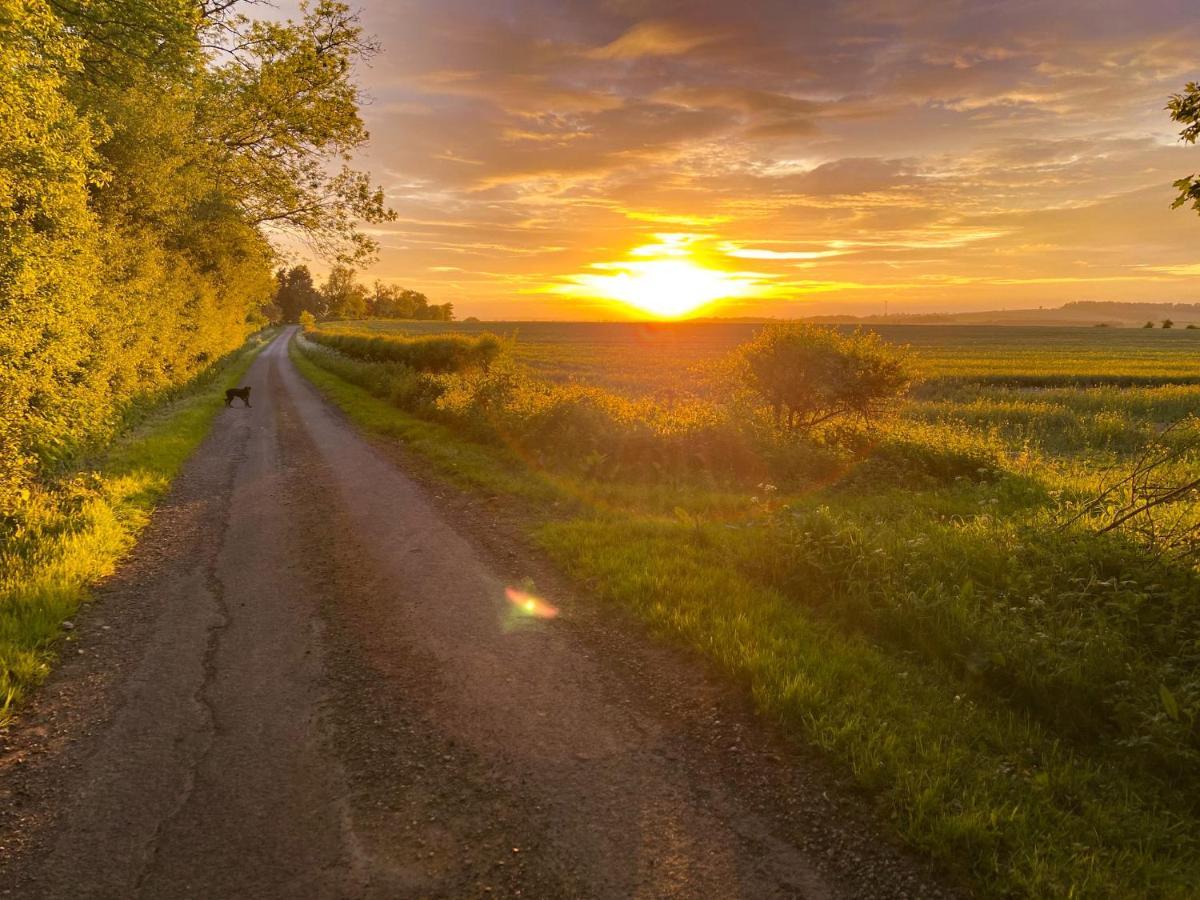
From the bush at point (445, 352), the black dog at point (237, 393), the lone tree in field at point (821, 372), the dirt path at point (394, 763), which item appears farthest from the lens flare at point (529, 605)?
the bush at point (445, 352)

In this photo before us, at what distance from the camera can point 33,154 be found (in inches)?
323

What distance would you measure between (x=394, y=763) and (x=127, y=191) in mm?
20092

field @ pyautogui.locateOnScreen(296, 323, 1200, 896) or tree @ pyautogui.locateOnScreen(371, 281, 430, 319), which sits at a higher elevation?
tree @ pyautogui.locateOnScreen(371, 281, 430, 319)

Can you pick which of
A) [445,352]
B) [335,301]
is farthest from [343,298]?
[445,352]

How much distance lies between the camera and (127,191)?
684 inches

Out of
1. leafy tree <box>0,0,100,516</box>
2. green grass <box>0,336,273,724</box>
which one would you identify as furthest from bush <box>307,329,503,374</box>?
leafy tree <box>0,0,100,516</box>

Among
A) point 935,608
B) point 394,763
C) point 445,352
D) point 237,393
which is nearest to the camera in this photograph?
point 394,763

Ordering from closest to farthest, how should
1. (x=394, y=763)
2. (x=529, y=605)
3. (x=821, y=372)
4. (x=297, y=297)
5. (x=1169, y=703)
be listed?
(x=394, y=763), (x=1169, y=703), (x=529, y=605), (x=821, y=372), (x=297, y=297)

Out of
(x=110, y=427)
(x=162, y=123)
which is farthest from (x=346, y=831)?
(x=162, y=123)

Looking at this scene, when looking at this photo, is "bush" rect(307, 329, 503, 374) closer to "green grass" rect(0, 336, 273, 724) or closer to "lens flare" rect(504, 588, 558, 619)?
"green grass" rect(0, 336, 273, 724)

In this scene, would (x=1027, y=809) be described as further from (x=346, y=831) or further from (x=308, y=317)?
(x=308, y=317)

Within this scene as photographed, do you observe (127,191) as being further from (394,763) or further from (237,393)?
(394,763)

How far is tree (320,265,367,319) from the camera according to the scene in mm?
148625

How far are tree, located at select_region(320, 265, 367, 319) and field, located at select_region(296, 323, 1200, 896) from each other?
149559 mm
